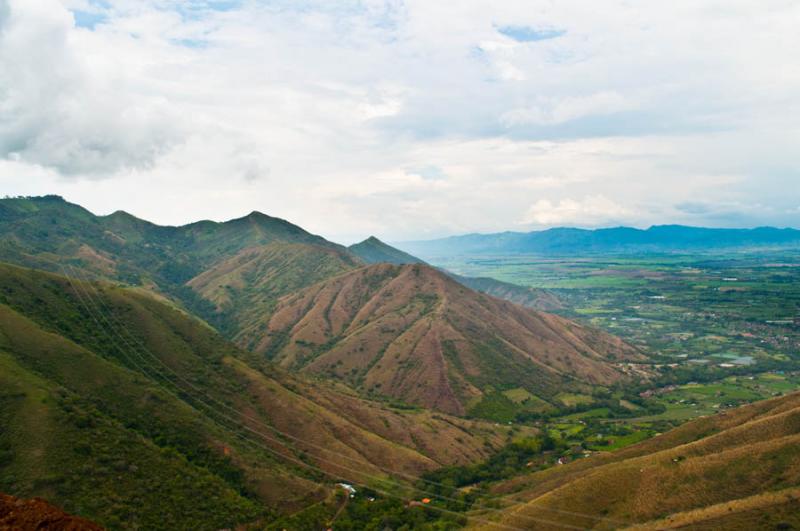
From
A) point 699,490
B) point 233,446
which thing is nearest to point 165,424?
point 233,446

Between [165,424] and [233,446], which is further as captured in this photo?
[233,446]

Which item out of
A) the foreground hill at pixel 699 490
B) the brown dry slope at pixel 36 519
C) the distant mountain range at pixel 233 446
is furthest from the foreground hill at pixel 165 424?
the brown dry slope at pixel 36 519

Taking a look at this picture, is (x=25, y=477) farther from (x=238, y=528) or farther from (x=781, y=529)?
(x=781, y=529)

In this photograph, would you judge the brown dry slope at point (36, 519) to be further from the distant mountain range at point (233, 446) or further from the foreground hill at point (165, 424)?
the foreground hill at point (165, 424)

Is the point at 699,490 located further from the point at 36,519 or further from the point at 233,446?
the point at 36,519

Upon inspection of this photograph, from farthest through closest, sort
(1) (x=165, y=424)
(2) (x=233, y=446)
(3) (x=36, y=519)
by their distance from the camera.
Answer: (2) (x=233, y=446)
(1) (x=165, y=424)
(3) (x=36, y=519)
